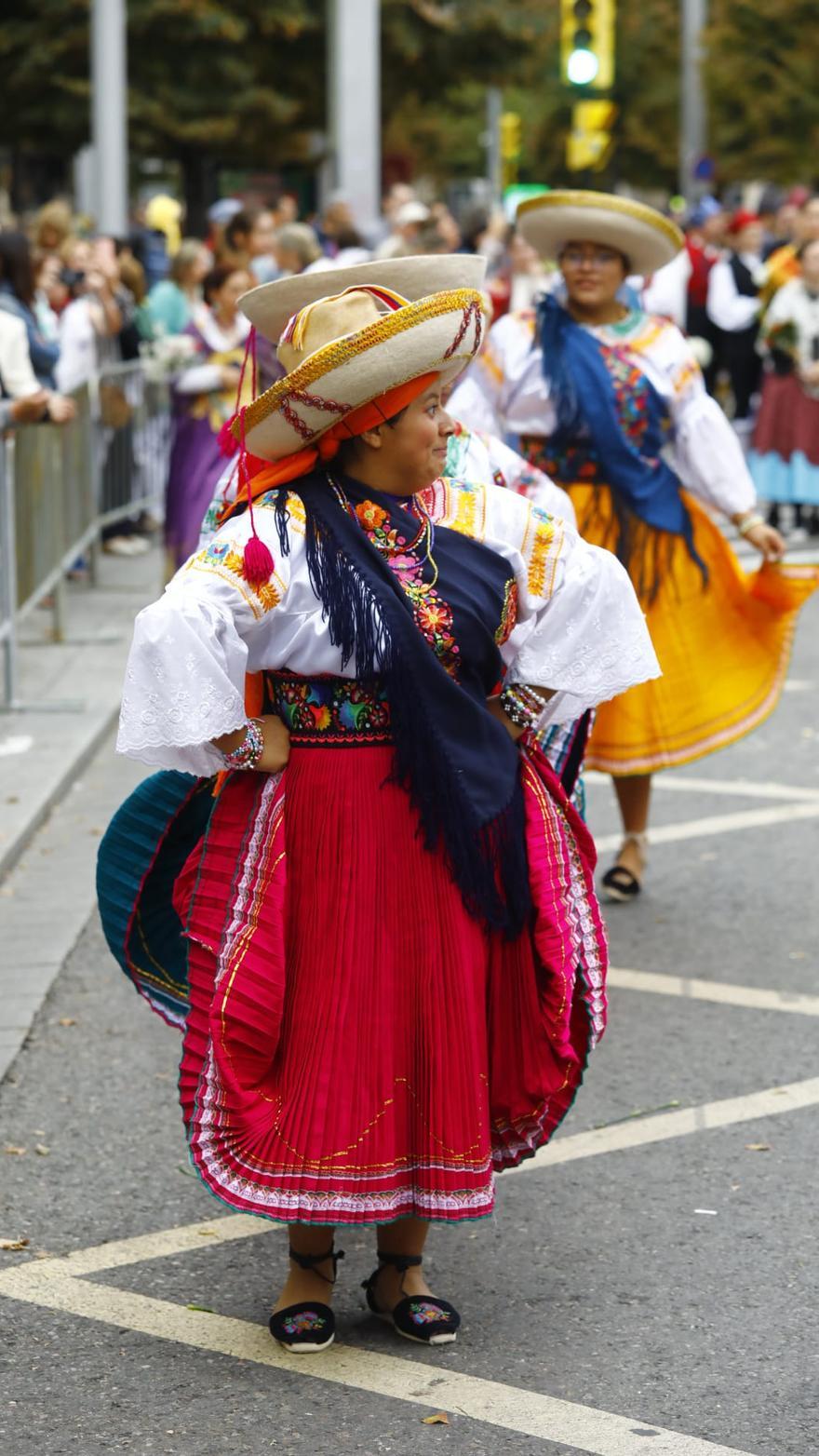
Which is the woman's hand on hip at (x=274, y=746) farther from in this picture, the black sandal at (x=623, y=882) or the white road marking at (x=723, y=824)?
the white road marking at (x=723, y=824)

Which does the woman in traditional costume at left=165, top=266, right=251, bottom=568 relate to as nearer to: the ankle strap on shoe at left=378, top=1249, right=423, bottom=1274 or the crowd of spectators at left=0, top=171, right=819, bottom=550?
the crowd of spectators at left=0, top=171, right=819, bottom=550

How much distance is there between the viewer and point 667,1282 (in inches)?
163

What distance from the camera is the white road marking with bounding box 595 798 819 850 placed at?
7.59 metres

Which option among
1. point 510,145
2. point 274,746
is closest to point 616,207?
point 274,746

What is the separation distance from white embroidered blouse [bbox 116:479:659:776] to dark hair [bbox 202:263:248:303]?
276 inches

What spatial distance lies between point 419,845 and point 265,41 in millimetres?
34972

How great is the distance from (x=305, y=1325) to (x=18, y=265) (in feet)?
24.4

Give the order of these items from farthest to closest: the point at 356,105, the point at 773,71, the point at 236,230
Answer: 1. the point at 773,71
2. the point at 356,105
3. the point at 236,230

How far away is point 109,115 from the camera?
21.8m

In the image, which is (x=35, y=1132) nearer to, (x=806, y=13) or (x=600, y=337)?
(x=600, y=337)

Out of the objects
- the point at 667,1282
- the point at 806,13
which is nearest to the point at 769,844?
the point at 667,1282

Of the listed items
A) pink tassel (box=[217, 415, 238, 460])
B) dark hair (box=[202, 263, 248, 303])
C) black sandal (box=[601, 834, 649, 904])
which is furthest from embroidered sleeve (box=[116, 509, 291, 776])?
dark hair (box=[202, 263, 248, 303])

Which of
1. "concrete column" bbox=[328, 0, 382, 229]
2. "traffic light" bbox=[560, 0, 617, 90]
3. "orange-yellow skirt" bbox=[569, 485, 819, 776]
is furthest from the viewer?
"concrete column" bbox=[328, 0, 382, 229]

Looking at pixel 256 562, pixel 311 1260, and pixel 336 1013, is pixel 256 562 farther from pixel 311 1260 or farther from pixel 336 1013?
pixel 311 1260
